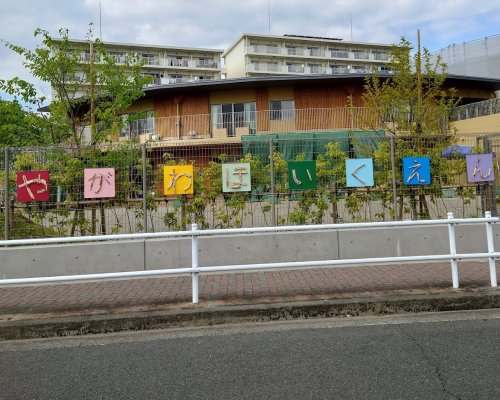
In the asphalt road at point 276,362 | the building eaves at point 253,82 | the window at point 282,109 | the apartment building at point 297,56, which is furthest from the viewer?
the apartment building at point 297,56

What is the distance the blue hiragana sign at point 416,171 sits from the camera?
30.3 ft

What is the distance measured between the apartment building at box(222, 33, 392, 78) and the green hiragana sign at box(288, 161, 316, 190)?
5134cm

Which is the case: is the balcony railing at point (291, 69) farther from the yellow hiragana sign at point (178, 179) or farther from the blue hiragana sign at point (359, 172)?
the yellow hiragana sign at point (178, 179)

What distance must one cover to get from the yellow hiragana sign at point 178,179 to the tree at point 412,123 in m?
3.98

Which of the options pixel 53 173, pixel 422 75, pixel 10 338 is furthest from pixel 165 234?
pixel 422 75

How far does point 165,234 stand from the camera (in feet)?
18.6

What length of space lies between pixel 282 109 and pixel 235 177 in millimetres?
19411

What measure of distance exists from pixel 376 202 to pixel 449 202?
1603 millimetres

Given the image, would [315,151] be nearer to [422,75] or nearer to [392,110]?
[392,110]

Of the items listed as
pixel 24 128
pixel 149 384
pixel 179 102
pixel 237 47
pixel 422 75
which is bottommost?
pixel 149 384

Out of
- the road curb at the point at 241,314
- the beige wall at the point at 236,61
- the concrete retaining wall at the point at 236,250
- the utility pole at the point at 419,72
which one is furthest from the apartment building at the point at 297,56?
the road curb at the point at 241,314

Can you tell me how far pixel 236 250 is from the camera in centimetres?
821

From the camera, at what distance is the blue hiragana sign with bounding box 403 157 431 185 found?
923cm

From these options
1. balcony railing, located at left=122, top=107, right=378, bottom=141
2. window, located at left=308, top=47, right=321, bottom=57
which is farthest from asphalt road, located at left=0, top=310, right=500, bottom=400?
window, located at left=308, top=47, right=321, bottom=57
